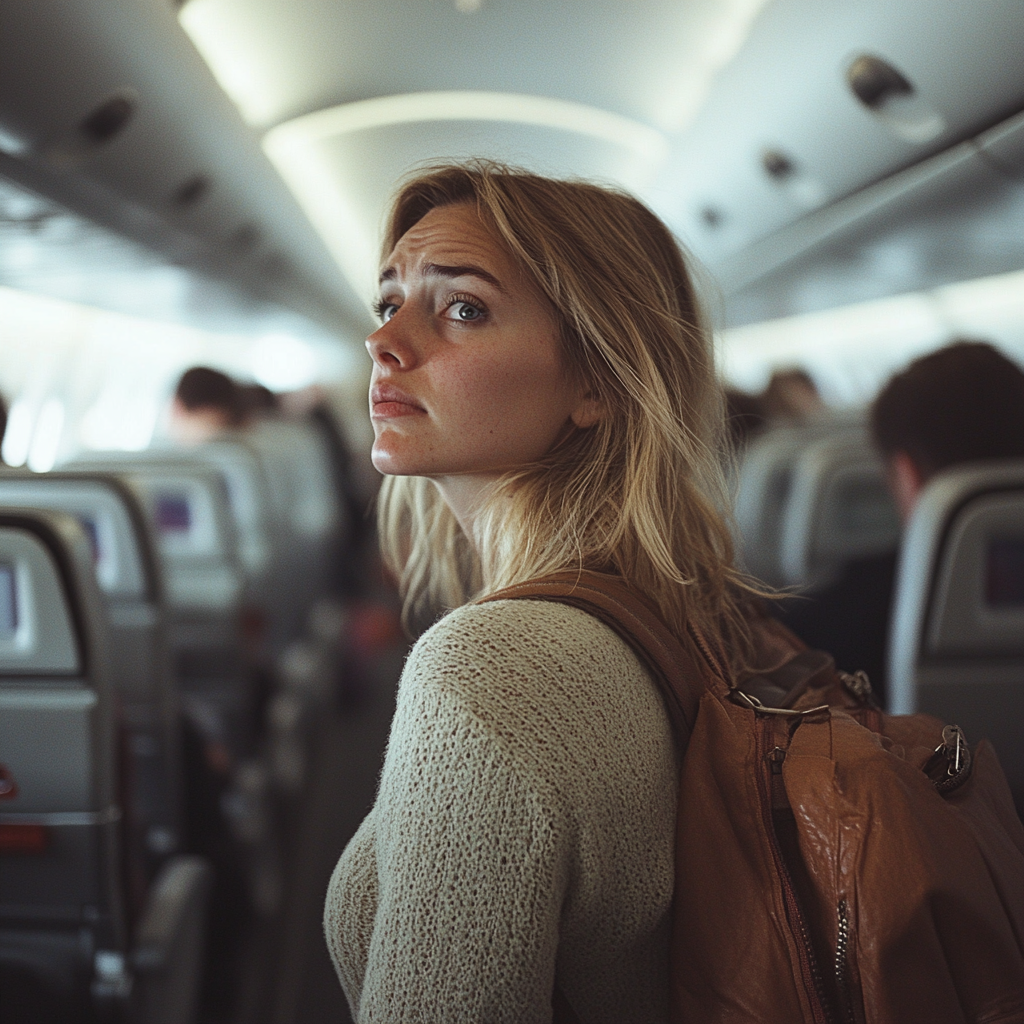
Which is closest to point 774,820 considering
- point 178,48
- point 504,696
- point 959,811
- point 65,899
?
point 959,811

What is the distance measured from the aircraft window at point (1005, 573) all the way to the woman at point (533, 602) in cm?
82

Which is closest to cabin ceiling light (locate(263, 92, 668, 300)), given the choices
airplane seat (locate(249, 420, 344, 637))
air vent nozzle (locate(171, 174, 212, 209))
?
air vent nozzle (locate(171, 174, 212, 209))

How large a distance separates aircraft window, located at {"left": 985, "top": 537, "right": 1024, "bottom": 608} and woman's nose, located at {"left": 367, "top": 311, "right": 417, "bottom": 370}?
1266 mm

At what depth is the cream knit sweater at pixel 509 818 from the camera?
0.81 m

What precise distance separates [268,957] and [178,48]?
7.37 feet

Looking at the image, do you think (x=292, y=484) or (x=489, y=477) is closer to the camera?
(x=489, y=477)

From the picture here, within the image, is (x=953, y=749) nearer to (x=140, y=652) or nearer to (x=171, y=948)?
(x=171, y=948)

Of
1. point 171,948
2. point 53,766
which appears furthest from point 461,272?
point 171,948

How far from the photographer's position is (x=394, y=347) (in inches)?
46.6

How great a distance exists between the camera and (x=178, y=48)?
6.02 ft

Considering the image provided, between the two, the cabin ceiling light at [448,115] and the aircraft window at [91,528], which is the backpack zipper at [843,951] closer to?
the cabin ceiling light at [448,115]

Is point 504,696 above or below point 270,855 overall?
above

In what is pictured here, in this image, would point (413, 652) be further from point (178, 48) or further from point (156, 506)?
point (156, 506)

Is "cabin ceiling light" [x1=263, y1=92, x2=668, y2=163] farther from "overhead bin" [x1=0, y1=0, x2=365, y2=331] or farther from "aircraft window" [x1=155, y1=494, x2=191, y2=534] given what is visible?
"aircraft window" [x1=155, y1=494, x2=191, y2=534]
